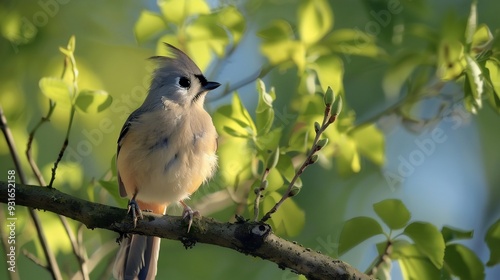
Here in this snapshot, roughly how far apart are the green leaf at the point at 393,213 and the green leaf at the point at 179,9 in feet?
3.44

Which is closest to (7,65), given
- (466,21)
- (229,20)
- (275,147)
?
(229,20)

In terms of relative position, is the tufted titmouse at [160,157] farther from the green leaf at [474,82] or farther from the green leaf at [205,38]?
the green leaf at [474,82]

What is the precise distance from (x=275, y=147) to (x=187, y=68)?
3.92 feet

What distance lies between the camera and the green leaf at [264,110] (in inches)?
90.6

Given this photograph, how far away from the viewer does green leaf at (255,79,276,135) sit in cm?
230

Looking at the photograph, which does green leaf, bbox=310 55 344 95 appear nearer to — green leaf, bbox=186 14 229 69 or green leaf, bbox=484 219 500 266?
green leaf, bbox=186 14 229 69

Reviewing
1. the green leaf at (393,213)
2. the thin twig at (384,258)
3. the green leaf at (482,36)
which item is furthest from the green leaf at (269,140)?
the green leaf at (482,36)

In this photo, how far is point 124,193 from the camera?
308 centimetres

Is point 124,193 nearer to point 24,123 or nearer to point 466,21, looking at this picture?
point 24,123

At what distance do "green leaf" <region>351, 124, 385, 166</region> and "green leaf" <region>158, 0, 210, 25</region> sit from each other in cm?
80

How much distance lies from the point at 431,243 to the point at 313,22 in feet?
3.43

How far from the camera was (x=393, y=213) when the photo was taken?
91.2 inches

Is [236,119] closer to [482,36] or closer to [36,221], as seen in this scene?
[36,221]

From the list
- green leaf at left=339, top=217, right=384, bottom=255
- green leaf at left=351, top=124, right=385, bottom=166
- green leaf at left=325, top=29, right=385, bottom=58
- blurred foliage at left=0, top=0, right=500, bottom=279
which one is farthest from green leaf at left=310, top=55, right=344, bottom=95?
green leaf at left=339, top=217, right=384, bottom=255
